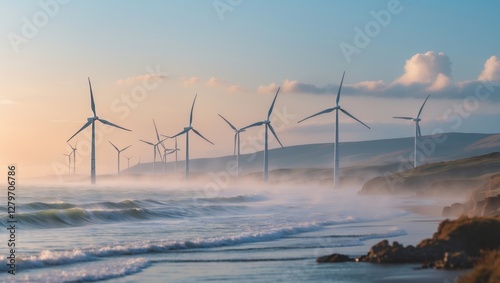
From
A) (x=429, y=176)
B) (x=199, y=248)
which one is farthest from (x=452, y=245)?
(x=429, y=176)

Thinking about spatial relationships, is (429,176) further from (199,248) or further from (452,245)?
(452,245)

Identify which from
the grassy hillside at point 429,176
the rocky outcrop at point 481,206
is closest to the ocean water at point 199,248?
A: the rocky outcrop at point 481,206

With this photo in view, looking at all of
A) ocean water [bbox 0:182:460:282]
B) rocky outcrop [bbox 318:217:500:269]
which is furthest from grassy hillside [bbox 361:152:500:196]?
rocky outcrop [bbox 318:217:500:269]

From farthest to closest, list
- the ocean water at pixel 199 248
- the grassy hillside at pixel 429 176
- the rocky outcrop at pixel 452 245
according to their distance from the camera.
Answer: the grassy hillside at pixel 429 176, the rocky outcrop at pixel 452 245, the ocean water at pixel 199 248

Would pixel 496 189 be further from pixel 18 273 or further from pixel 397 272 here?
pixel 18 273

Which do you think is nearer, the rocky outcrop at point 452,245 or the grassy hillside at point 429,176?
the rocky outcrop at point 452,245

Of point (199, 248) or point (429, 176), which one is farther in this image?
point (429, 176)

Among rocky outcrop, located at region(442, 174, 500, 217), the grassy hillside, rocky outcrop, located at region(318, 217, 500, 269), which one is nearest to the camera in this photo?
rocky outcrop, located at region(318, 217, 500, 269)

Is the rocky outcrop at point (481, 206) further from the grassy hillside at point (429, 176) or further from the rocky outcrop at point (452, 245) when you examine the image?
the grassy hillside at point (429, 176)

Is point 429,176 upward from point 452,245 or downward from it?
upward

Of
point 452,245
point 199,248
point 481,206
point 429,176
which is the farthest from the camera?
point 429,176

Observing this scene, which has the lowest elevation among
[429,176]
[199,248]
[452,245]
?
[199,248]

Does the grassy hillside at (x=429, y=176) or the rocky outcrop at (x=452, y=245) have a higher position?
the grassy hillside at (x=429, y=176)

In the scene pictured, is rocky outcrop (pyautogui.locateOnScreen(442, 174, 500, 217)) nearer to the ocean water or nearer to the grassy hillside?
the ocean water
